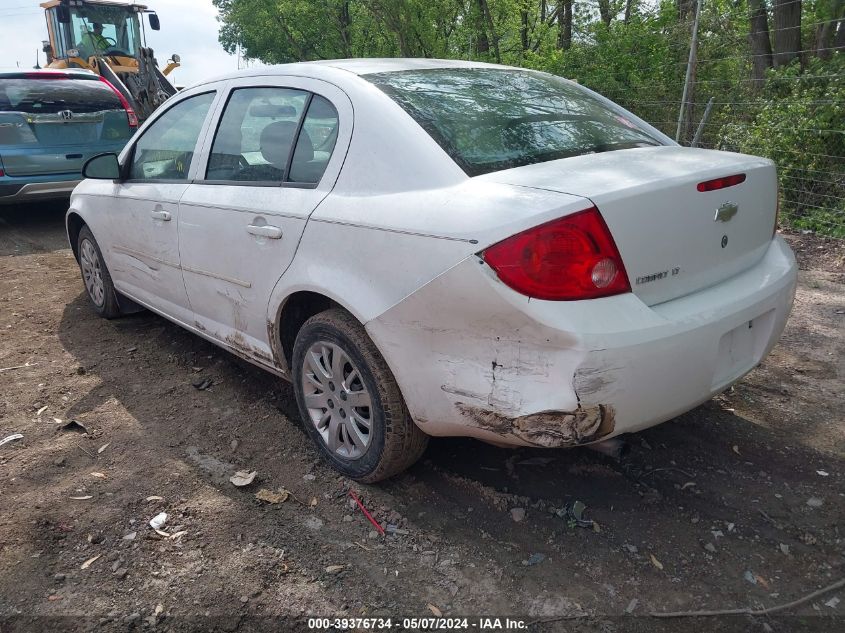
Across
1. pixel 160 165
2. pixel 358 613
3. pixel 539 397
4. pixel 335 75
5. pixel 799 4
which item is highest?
pixel 799 4

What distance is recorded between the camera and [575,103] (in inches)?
132

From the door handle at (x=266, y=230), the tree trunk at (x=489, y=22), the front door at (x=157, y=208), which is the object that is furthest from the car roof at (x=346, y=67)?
the tree trunk at (x=489, y=22)

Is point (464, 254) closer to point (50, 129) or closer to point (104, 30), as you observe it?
point (50, 129)

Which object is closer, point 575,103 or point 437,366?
point 437,366

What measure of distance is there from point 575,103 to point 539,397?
67.5 inches

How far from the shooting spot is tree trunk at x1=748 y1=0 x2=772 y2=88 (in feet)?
33.1

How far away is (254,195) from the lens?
323 cm

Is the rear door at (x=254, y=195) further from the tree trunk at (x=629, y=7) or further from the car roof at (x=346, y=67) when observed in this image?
the tree trunk at (x=629, y=7)

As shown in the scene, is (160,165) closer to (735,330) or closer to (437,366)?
(437,366)

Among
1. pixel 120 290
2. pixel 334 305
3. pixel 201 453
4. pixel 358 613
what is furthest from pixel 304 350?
pixel 120 290

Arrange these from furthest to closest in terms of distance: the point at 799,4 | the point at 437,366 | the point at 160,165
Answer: the point at 799,4 → the point at 160,165 → the point at 437,366

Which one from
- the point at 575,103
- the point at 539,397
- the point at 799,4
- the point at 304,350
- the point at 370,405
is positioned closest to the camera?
the point at 539,397

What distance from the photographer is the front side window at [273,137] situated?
304 cm

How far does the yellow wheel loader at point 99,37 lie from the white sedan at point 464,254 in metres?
10.6
